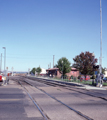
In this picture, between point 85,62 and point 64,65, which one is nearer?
point 85,62

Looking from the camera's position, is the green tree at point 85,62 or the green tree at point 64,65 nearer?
the green tree at point 85,62

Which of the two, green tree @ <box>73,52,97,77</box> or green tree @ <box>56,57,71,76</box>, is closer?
green tree @ <box>73,52,97,77</box>

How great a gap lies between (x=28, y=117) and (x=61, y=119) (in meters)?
1.43

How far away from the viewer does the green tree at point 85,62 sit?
40.3m

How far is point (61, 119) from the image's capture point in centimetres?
744

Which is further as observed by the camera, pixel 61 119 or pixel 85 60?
pixel 85 60

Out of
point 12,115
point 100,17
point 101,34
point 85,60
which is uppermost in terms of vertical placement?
point 100,17

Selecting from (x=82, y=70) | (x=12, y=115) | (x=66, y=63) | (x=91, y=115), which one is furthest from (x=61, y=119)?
(x=66, y=63)

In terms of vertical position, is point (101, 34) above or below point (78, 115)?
above

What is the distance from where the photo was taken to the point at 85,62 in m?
40.7

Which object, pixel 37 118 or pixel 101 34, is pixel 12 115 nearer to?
pixel 37 118

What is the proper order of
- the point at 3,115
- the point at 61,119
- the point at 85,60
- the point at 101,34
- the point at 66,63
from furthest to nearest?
the point at 66,63 < the point at 85,60 < the point at 101,34 < the point at 3,115 < the point at 61,119

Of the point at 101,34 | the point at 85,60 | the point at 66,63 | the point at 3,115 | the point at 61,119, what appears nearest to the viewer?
the point at 61,119

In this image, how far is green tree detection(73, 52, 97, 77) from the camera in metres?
40.3
